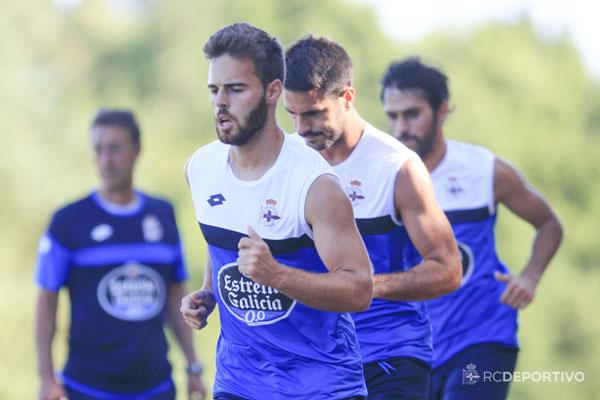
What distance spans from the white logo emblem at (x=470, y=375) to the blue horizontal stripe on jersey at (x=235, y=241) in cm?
209

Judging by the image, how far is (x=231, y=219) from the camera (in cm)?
523

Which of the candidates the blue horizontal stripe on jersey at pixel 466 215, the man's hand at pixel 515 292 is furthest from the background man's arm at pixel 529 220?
the blue horizontal stripe on jersey at pixel 466 215

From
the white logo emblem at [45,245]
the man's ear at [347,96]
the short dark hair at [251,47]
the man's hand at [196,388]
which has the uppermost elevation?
the short dark hair at [251,47]

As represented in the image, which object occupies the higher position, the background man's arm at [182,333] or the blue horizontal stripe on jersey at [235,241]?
the blue horizontal stripe on jersey at [235,241]

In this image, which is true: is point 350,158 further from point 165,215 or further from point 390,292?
point 165,215

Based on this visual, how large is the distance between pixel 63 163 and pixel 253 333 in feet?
70.0

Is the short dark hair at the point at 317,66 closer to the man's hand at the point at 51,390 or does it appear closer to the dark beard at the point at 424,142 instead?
the dark beard at the point at 424,142

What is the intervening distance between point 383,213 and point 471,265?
1.44 m

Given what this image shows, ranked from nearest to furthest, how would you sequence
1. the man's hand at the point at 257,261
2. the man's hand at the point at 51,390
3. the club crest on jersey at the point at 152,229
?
the man's hand at the point at 257,261 < the man's hand at the point at 51,390 < the club crest on jersey at the point at 152,229

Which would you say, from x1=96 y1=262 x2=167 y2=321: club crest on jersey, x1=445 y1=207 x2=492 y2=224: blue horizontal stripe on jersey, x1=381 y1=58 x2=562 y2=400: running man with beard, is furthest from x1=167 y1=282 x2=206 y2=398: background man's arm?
x1=445 y1=207 x2=492 y2=224: blue horizontal stripe on jersey

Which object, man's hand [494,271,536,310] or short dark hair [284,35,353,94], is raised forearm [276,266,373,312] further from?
man's hand [494,271,536,310]

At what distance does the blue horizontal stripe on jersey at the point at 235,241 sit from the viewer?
16.7 ft

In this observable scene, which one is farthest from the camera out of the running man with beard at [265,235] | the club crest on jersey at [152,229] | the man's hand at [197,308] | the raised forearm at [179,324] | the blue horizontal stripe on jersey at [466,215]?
the raised forearm at [179,324]

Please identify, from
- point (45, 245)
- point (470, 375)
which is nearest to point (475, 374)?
point (470, 375)
